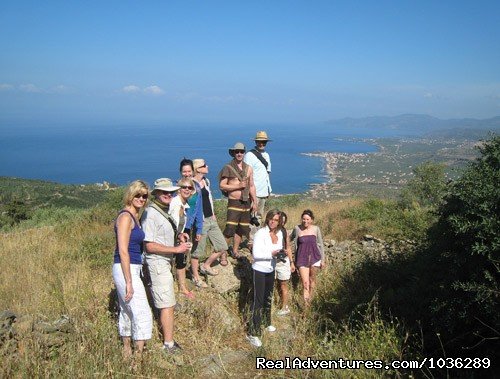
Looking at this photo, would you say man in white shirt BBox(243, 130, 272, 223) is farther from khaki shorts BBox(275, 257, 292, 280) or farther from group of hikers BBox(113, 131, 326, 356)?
khaki shorts BBox(275, 257, 292, 280)

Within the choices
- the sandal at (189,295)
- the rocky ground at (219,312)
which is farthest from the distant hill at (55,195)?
the sandal at (189,295)

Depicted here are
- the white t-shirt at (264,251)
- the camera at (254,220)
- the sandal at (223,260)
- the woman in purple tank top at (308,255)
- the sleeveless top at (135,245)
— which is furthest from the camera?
the camera at (254,220)

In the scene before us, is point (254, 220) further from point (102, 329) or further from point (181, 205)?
point (102, 329)

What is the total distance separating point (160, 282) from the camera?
3996 mm

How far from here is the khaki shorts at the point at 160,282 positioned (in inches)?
157

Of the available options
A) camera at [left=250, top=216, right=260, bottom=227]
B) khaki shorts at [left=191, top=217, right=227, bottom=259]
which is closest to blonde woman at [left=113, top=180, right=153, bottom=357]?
khaki shorts at [left=191, top=217, right=227, bottom=259]

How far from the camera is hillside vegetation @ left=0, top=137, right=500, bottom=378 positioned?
124 inches

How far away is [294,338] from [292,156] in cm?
10803

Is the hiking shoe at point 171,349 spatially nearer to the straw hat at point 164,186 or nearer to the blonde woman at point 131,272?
the blonde woman at point 131,272

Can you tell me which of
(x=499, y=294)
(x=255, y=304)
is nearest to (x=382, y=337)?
(x=499, y=294)

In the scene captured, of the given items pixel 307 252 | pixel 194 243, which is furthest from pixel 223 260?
pixel 307 252

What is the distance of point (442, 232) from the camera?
152 inches

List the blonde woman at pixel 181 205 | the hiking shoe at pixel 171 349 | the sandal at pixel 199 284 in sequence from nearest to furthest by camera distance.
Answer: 1. the hiking shoe at pixel 171 349
2. the blonde woman at pixel 181 205
3. the sandal at pixel 199 284

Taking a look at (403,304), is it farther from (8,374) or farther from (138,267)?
(8,374)
